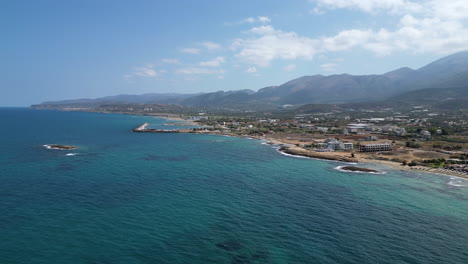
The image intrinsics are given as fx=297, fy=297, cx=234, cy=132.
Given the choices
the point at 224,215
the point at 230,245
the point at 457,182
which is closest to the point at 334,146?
the point at 457,182

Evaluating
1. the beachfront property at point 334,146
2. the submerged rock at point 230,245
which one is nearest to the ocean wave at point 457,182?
the beachfront property at point 334,146

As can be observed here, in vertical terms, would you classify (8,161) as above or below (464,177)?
above

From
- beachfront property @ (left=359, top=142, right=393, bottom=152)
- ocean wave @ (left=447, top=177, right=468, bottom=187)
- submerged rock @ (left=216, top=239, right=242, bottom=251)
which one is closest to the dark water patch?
submerged rock @ (left=216, top=239, right=242, bottom=251)

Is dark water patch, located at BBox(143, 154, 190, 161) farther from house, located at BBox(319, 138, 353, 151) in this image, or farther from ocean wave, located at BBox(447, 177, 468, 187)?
ocean wave, located at BBox(447, 177, 468, 187)

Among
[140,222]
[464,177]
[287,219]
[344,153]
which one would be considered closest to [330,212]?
[287,219]

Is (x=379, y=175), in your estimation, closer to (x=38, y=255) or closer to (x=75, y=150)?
(x=38, y=255)

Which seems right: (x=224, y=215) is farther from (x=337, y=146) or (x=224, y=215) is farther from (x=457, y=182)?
(x=337, y=146)

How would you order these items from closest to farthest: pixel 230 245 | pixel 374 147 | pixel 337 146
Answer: pixel 230 245, pixel 374 147, pixel 337 146

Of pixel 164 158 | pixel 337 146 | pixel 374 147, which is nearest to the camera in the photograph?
pixel 164 158

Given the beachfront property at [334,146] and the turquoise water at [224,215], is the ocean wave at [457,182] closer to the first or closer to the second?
the turquoise water at [224,215]
